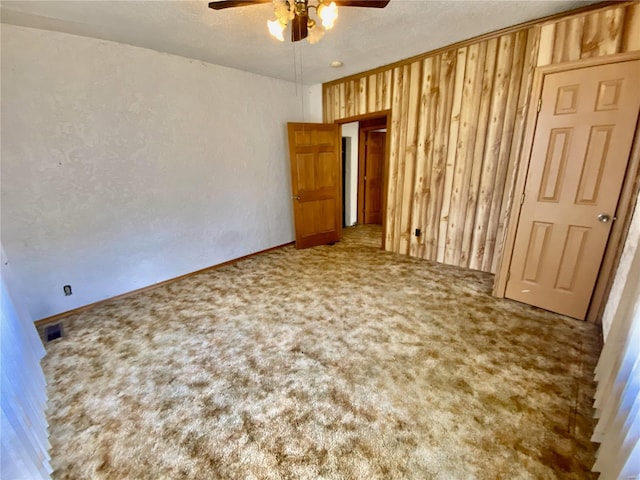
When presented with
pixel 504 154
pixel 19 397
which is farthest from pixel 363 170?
pixel 19 397

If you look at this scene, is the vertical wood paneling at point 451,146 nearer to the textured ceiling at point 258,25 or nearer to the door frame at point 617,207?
the textured ceiling at point 258,25

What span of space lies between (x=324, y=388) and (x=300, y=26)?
2.61m

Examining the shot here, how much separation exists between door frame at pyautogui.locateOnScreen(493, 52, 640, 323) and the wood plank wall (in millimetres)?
141

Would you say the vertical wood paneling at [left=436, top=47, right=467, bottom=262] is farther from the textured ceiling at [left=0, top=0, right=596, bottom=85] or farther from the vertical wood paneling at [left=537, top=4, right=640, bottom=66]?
the vertical wood paneling at [left=537, top=4, right=640, bottom=66]

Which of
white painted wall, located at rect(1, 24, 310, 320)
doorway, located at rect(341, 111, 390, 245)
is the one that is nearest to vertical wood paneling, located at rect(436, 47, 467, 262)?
doorway, located at rect(341, 111, 390, 245)

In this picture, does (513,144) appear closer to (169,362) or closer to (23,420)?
(169,362)

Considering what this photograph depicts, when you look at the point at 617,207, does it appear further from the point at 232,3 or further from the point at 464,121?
the point at 232,3

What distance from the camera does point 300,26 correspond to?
6.82 ft

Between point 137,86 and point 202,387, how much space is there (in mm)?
3107

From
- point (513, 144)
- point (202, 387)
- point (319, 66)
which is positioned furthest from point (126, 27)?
point (513, 144)

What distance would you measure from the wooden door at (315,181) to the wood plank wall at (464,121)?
679 mm

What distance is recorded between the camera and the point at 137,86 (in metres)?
2.98

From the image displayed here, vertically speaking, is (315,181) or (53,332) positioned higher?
(315,181)

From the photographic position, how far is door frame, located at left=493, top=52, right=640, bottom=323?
6.93 feet
